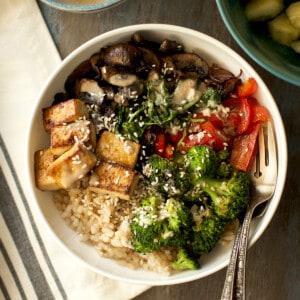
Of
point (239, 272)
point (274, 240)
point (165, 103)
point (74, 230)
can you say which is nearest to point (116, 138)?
point (165, 103)

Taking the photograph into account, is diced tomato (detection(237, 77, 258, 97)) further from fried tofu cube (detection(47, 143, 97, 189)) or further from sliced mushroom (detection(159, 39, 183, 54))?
fried tofu cube (detection(47, 143, 97, 189))

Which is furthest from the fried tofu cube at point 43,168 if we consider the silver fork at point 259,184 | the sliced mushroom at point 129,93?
the silver fork at point 259,184

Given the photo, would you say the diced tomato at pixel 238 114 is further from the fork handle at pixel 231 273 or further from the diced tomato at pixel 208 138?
the fork handle at pixel 231 273

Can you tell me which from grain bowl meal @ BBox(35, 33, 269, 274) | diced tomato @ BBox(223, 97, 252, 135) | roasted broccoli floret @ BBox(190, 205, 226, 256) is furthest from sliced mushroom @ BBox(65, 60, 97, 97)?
roasted broccoli floret @ BBox(190, 205, 226, 256)

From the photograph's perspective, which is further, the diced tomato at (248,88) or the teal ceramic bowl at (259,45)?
the diced tomato at (248,88)

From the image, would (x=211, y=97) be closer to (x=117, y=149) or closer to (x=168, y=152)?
(x=168, y=152)

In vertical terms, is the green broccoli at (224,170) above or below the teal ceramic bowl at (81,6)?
below

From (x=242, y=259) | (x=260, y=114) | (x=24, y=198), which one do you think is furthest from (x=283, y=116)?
(x=24, y=198)

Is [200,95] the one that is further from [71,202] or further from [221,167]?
[71,202]
